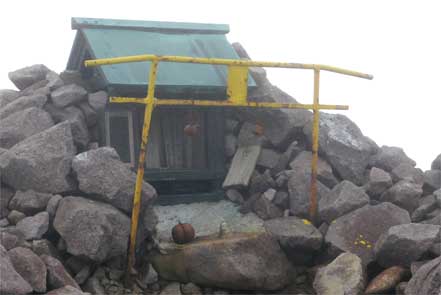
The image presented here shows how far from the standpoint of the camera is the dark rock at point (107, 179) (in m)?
8.34

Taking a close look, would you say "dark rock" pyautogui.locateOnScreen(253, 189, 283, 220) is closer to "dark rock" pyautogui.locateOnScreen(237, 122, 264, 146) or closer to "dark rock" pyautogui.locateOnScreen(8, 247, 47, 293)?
"dark rock" pyautogui.locateOnScreen(237, 122, 264, 146)

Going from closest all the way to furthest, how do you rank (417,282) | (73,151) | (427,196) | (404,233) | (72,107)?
(417,282) < (404,233) < (73,151) < (427,196) < (72,107)

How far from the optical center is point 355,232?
8531 mm

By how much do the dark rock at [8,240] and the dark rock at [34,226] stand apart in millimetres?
467

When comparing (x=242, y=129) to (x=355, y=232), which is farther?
(x=242, y=129)

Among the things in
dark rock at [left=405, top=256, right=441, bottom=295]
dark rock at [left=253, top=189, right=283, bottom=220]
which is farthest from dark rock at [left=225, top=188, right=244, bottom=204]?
dark rock at [left=405, top=256, right=441, bottom=295]

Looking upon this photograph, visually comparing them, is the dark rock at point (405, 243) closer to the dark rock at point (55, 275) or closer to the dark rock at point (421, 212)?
the dark rock at point (421, 212)

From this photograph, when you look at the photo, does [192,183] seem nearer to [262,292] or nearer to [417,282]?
[262,292]

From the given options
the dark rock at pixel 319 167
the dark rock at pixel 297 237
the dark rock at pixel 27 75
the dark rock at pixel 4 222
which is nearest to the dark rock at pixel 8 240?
the dark rock at pixel 4 222

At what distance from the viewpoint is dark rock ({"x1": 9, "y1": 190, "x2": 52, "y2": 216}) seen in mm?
8164

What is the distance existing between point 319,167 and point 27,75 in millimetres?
5397

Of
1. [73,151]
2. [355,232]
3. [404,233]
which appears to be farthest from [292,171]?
[73,151]

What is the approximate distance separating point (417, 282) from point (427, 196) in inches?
126

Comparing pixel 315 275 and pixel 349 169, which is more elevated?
pixel 349 169
